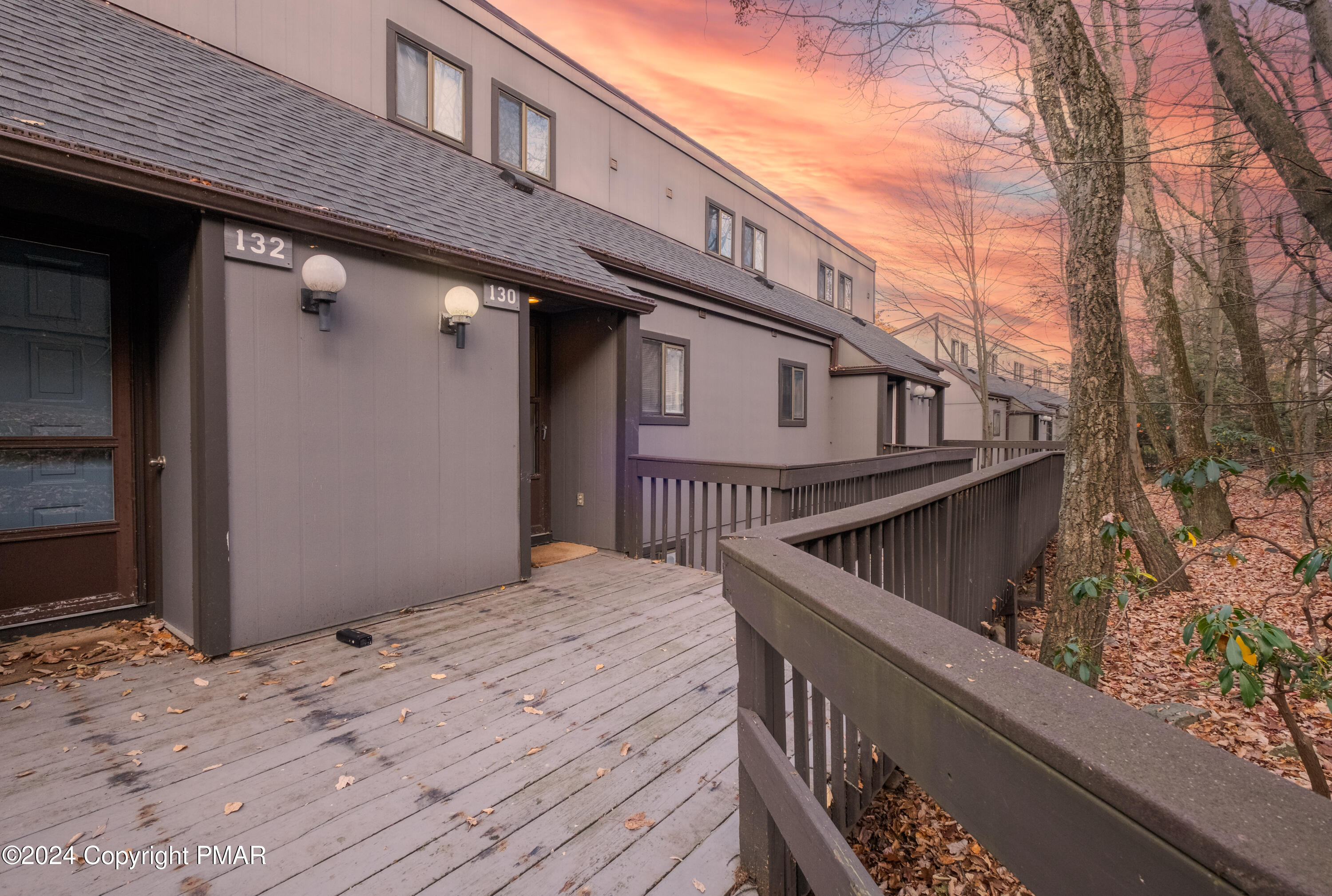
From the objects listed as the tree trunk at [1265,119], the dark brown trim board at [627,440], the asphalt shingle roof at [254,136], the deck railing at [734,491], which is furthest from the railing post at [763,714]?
the tree trunk at [1265,119]

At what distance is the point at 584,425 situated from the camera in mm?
6309

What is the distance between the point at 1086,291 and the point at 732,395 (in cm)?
524

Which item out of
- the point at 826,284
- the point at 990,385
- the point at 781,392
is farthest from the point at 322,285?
the point at 990,385

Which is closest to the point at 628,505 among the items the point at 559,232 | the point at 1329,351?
the point at 559,232

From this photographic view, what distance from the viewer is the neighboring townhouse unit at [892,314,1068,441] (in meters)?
19.3

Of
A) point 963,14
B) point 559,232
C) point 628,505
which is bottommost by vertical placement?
point 628,505

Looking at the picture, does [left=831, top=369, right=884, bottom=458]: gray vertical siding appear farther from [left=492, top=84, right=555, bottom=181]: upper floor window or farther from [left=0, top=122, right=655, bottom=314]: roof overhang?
[left=0, top=122, right=655, bottom=314]: roof overhang

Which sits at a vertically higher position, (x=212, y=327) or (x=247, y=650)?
(x=212, y=327)

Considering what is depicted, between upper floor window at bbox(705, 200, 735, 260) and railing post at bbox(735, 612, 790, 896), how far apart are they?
31.9 ft

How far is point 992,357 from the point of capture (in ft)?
60.7

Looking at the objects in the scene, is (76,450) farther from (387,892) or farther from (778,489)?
(778,489)

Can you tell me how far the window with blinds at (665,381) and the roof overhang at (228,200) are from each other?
7.89 ft

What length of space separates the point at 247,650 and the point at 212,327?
183 centimetres

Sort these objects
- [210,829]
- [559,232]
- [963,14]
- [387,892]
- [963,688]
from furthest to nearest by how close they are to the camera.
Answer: [559,232] < [963,14] < [210,829] < [387,892] < [963,688]
